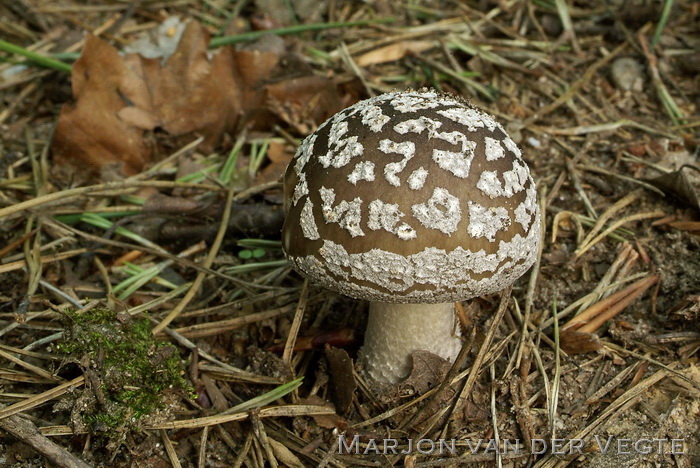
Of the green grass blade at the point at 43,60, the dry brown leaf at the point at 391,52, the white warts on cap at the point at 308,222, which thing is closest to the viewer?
the white warts on cap at the point at 308,222

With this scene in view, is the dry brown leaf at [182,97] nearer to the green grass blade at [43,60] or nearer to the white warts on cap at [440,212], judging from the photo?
Answer: the green grass blade at [43,60]

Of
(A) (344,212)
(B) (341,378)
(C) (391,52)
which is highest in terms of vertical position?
(A) (344,212)

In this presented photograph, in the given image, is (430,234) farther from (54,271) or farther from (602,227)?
(54,271)

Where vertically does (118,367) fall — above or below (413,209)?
below

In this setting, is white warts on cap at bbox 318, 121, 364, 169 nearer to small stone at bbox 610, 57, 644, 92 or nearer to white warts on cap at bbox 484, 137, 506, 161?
white warts on cap at bbox 484, 137, 506, 161

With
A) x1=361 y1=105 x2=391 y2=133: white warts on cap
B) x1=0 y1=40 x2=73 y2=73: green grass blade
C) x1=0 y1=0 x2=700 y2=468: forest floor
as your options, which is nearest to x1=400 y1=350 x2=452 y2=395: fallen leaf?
x1=0 y1=0 x2=700 y2=468: forest floor

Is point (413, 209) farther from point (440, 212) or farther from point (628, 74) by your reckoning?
point (628, 74)

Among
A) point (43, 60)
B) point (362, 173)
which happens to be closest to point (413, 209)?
point (362, 173)

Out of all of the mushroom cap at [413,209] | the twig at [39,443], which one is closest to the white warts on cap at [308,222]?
the mushroom cap at [413,209]
